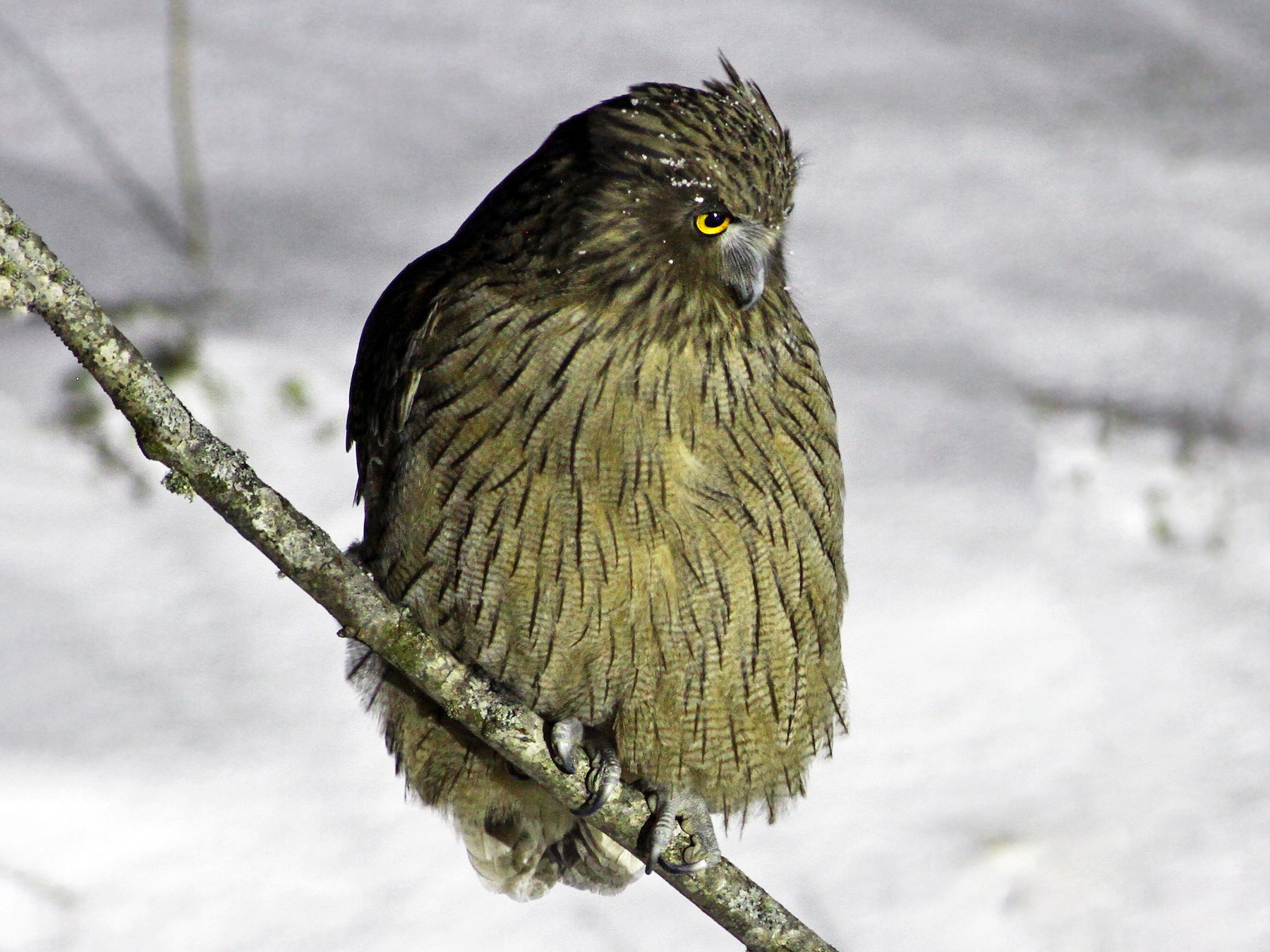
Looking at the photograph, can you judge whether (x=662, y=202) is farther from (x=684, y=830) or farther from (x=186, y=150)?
(x=186, y=150)

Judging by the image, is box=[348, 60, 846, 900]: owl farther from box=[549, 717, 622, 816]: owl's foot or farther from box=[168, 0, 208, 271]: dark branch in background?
box=[168, 0, 208, 271]: dark branch in background

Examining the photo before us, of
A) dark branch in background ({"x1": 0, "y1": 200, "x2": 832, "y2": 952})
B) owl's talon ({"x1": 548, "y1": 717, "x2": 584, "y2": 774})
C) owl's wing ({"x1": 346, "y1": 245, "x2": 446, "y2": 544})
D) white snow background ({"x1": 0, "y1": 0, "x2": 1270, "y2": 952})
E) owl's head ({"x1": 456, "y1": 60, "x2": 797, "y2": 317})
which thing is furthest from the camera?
white snow background ({"x1": 0, "y1": 0, "x2": 1270, "y2": 952})

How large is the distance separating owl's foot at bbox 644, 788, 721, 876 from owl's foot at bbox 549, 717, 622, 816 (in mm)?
111

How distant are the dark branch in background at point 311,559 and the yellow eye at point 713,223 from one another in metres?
0.71

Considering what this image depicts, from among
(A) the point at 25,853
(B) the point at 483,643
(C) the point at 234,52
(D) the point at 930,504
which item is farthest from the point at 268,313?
(B) the point at 483,643

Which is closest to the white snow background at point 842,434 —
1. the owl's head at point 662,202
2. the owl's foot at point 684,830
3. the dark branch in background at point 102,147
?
the dark branch in background at point 102,147

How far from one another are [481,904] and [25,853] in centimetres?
131

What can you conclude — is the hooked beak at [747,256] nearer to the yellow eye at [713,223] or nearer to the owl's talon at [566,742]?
the yellow eye at [713,223]

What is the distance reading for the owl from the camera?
2252 millimetres

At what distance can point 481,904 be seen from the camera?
4461 millimetres

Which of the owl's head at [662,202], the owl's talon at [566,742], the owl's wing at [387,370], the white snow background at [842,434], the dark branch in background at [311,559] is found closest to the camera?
the dark branch in background at [311,559]

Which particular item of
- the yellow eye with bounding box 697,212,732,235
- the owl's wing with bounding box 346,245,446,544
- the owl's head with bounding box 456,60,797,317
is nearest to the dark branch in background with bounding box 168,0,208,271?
the owl's wing with bounding box 346,245,446,544

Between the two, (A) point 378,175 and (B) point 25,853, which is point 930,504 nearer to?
(A) point 378,175

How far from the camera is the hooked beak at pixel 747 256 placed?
2.22 metres
